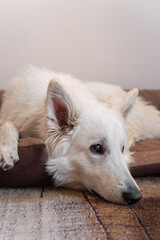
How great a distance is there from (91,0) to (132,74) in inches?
38.1

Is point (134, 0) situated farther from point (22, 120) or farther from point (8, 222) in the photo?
point (8, 222)

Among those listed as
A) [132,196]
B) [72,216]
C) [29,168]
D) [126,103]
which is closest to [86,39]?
[126,103]

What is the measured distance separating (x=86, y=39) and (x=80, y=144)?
1950mm

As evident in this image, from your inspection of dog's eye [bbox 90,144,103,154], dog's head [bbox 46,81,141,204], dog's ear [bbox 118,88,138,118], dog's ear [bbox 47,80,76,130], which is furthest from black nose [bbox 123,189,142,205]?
dog's ear [bbox 118,88,138,118]

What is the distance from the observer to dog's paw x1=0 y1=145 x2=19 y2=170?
1.23m

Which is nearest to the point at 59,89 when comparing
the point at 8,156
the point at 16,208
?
the point at 8,156

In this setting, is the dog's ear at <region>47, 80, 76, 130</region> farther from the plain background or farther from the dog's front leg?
the plain background

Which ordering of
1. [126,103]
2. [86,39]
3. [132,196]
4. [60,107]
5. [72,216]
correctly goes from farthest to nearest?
1. [86,39]
2. [126,103]
3. [60,107]
4. [132,196]
5. [72,216]

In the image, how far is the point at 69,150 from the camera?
1.45 meters

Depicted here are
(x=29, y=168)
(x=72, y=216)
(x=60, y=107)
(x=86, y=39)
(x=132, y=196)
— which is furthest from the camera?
(x=86, y=39)

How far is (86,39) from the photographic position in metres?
3.07

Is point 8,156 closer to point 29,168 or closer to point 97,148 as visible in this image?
point 29,168

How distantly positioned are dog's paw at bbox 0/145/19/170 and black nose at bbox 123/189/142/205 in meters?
0.53

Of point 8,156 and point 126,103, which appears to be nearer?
point 8,156
